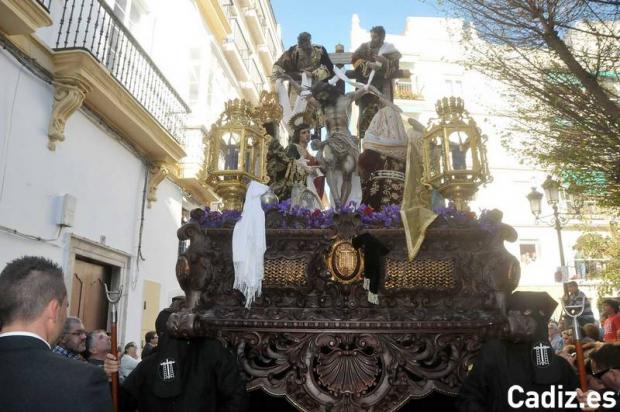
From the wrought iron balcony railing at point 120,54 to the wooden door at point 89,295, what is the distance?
3.22 metres

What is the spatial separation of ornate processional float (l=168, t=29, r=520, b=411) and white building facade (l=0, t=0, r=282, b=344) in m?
3.92

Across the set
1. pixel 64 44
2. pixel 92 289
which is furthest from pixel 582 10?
pixel 92 289

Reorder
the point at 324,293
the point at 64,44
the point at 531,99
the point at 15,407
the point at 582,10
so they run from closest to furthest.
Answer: the point at 15,407 → the point at 324,293 → the point at 582,10 → the point at 64,44 → the point at 531,99

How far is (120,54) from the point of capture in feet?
30.9

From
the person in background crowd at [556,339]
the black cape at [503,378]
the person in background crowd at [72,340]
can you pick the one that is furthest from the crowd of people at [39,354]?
the person in background crowd at [556,339]

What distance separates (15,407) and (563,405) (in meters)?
3.13

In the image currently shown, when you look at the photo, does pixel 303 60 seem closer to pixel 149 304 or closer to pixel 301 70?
pixel 301 70

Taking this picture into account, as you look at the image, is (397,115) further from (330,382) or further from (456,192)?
(330,382)

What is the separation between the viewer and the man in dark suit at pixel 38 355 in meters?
1.75

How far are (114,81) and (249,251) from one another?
5.89 metres

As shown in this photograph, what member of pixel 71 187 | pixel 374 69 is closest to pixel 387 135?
pixel 374 69

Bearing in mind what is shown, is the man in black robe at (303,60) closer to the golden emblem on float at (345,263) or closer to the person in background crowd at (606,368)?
the golden emblem on float at (345,263)

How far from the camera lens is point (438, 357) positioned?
12.3 ft

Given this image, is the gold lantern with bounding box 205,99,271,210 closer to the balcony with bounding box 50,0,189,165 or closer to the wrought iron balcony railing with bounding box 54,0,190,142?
the balcony with bounding box 50,0,189,165
